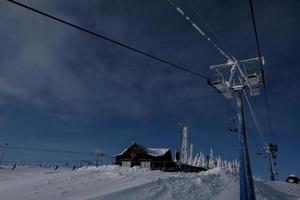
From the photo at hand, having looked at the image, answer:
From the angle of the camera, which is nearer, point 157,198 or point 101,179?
point 157,198

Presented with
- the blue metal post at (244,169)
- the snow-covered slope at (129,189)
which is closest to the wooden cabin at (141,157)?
the snow-covered slope at (129,189)

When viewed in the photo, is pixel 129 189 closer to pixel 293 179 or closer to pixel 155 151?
pixel 155 151

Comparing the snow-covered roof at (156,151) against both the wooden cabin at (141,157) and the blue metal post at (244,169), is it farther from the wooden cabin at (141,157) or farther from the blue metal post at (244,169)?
the blue metal post at (244,169)

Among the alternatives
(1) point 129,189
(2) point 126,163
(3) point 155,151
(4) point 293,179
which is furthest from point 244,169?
(4) point 293,179

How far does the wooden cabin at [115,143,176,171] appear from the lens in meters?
49.4

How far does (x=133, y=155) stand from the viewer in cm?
5100

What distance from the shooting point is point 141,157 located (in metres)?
50.4

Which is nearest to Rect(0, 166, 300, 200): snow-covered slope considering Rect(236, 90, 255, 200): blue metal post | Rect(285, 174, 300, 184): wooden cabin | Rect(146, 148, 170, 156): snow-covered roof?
Rect(236, 90, 255, 200): blue metal post

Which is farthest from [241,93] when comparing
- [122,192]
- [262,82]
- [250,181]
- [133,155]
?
[133,155]

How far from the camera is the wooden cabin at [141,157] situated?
162ft

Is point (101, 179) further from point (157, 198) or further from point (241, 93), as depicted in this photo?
point (241, 93)

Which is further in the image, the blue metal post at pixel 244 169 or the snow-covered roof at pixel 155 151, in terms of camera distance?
the snow-covered roof at pixel 155 151

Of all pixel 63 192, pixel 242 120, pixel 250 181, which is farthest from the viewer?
pixel 63 192

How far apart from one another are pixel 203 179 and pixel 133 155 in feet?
98.9
